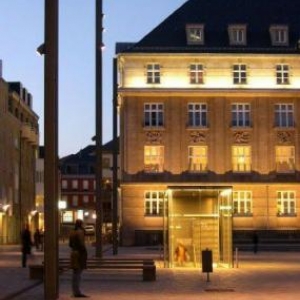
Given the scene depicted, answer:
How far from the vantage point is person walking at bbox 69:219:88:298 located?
77.0ft

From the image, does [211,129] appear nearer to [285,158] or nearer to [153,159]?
[153,159]

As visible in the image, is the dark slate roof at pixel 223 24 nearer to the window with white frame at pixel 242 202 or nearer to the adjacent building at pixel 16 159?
the window with white frame at pixel 242 202

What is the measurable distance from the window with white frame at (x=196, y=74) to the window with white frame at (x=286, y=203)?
11.4 m

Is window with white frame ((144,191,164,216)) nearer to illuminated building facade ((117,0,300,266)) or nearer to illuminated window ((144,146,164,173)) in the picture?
illuminated building facade ((117,0,300,266))

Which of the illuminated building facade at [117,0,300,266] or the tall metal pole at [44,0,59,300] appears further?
the illuminated building facade at [117,0,300,266]

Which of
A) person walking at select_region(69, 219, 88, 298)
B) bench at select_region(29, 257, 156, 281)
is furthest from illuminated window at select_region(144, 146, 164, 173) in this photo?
person walking at select_region(69, 219, 88, 298)

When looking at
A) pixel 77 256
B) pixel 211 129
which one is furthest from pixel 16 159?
pixel 77 256

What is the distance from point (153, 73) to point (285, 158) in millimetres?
13159

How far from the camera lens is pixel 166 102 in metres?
76.9

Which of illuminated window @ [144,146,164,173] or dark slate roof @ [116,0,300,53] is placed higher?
dark slate roof @ [116,0,300,53]

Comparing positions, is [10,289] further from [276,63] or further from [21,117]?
[21,117]

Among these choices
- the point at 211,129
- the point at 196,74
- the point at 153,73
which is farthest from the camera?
the point at 211,129

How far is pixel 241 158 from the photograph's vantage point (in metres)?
77.2

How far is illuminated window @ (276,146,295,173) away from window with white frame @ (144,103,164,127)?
33.3 feet
